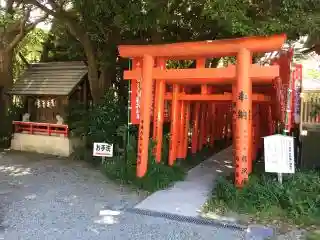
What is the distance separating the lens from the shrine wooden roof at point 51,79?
42.2 feet

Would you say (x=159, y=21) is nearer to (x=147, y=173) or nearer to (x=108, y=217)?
(x=147, y=173)

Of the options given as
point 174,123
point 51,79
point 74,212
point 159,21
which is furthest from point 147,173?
point 51,79

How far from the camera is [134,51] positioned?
834cm

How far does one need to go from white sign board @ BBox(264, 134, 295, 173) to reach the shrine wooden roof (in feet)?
24.5

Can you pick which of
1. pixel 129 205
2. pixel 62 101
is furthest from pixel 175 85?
pixel 62 101

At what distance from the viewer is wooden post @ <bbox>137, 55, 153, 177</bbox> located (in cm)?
822

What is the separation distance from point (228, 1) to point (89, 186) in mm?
4924

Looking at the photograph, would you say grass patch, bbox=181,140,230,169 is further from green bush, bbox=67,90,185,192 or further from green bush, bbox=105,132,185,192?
green bush, bbox=105,132,185,192

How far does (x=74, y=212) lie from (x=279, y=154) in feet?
12.8

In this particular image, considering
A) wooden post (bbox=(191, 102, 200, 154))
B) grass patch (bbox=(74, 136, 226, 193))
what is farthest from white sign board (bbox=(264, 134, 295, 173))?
wooden post (bbox=(191, 102, 200, 154))

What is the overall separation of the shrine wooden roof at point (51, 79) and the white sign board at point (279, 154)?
294 inches

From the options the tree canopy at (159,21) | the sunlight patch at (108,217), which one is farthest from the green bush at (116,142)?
the sunlight patch at (108,217)

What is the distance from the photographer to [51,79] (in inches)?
530

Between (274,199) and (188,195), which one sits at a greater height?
(274,199)
